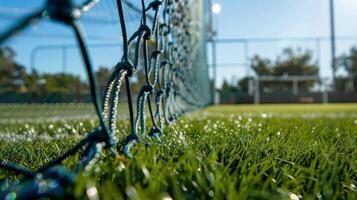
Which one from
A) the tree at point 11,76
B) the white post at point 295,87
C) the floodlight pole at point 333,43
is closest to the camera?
the tree at point 11,76

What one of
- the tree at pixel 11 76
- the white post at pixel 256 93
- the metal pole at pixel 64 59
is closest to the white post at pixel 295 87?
the white post at pixel 256 93

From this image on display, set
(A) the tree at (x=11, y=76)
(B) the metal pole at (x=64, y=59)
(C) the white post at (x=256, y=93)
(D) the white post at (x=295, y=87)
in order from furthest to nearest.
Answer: (D) the white post at (x=295, y=87)
(C) the white post at (x=256, y=93)
(A) the tree at (x=11, y=76)
(B) the metal pole at (x=64, y=59)

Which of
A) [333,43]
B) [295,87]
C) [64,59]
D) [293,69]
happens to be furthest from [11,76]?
[293,69]

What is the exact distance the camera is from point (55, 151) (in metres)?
0.89

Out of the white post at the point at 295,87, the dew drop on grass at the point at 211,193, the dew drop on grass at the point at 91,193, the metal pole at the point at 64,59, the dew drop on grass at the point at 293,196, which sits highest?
the metal pole at the point at 64,59

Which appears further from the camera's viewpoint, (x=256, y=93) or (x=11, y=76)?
(x=256, y=93)

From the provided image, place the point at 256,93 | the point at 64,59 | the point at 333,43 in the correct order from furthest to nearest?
the point at 256,93 < the point at 333,43 < the point at 64,59

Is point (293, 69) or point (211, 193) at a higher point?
point (293, 69)

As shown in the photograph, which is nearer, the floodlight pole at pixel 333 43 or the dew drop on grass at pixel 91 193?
the dew drop on grass at pixel 91 193

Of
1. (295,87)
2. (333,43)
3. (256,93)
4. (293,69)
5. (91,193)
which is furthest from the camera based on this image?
(293,69)

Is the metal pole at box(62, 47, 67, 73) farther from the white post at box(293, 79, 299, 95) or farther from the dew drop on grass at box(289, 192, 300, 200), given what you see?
the dew drop on grass at box(289, 192, 300, 200)

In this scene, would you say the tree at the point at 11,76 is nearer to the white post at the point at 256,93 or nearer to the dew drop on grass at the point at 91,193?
the white post at the point at 256,93

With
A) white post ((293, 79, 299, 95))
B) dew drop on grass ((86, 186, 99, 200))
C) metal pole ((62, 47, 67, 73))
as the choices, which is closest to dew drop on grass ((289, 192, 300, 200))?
dew drop on grass ((86, 186, 99, 200))

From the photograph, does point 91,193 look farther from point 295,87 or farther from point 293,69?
point 293,69
